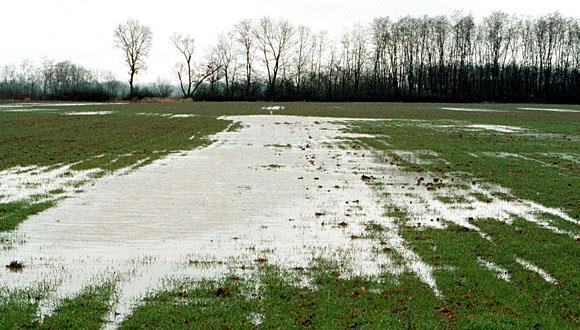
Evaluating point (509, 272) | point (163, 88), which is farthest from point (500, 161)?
point (163, 88)

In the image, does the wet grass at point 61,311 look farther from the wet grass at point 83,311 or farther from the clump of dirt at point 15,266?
the clump of dirt at point 15,266

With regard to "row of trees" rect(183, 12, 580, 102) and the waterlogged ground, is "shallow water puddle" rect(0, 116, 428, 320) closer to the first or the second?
the waterlogged ground

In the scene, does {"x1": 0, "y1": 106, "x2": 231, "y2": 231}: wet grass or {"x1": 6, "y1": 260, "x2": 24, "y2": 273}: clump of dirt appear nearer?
{"x1": 6, "y1": 260, "x2": 24, "y2": 273}: clump of dirt

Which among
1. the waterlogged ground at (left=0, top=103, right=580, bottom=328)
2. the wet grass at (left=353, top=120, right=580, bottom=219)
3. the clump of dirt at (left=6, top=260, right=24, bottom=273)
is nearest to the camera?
the waterlogged ground at (left=0, top=103, right=580, bottom=328)

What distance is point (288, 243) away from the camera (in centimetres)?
912

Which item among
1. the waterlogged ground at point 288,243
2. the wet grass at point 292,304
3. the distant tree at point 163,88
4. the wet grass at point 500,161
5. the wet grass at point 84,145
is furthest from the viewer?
the distant tree at point 163,88

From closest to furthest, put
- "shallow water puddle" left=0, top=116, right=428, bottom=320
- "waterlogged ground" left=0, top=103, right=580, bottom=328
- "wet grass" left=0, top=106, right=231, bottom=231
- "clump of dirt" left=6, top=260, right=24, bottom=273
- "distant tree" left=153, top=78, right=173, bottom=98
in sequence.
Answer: "waterlogged ground" left=0, top=103, right=580, bottom=328 < "clump of dirt" left=6, top=260, right=24, bottom=273 < "shallow water puddle" left=0, top=116, right=428, bottom=320 < "wet grass" left=0, top=106, right=231, bottom=231 < "distant tree" left=153, top=78, right=173, bottom=98

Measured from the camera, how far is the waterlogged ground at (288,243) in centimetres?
604

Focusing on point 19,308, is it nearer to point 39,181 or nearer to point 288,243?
point 288,243

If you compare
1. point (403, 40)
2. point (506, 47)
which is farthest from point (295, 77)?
point (506, 47)

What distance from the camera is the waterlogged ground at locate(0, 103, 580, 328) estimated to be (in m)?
6.04

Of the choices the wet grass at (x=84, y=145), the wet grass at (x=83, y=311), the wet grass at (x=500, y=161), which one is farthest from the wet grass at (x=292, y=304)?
the wet grass at (x=500, y=161)

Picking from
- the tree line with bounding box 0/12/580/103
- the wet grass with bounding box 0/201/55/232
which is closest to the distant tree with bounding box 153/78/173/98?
the tree line with bounding box 0/12/580/103

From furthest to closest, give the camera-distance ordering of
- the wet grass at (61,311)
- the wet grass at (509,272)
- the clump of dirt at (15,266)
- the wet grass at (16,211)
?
the wet grass at (16,211), the clump of dirt at (15,266), the wet grass at (509,272), the wet grass at (61,311)
